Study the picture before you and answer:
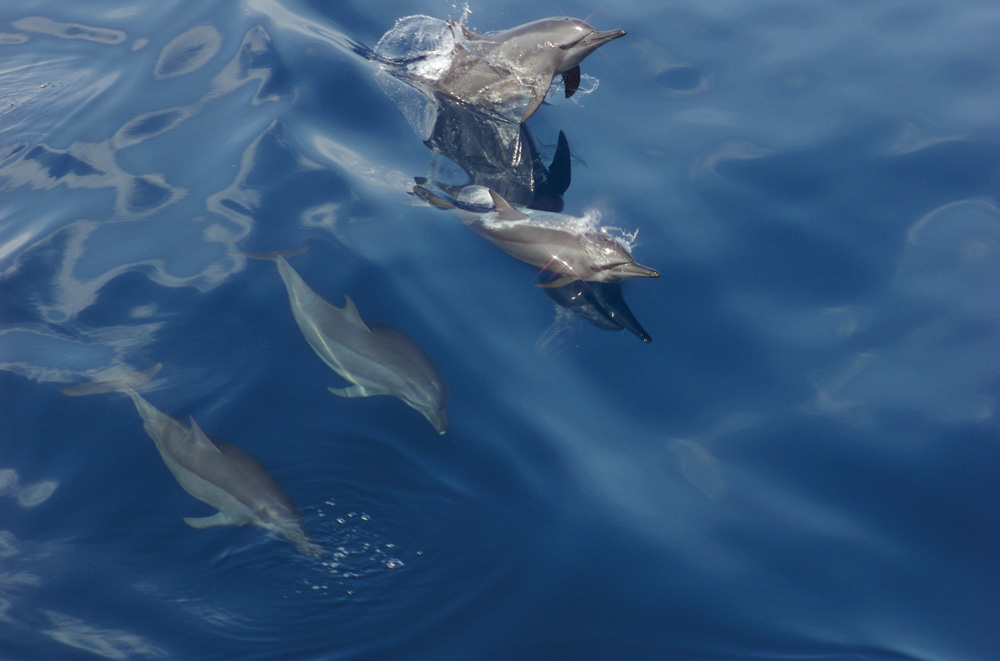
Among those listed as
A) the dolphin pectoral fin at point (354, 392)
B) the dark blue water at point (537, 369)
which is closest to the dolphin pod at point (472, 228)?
the dolphin pectoral fin at point (354, 392)

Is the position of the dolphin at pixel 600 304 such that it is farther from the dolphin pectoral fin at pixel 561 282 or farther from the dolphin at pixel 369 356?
the dolphin at pixel 369 356

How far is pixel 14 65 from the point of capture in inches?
292

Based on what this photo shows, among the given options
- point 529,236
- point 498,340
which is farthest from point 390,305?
point 529,236

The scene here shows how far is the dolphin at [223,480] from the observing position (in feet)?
12.0

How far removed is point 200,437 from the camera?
3.98 m

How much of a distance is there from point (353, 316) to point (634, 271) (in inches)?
70.9

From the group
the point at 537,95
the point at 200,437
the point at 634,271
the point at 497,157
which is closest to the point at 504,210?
the point at 497,157

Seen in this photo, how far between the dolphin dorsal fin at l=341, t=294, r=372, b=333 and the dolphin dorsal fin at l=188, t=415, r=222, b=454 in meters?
1.06

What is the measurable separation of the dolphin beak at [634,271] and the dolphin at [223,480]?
2.42 meters

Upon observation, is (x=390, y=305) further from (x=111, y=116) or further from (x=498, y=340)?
(x=111, y=116)

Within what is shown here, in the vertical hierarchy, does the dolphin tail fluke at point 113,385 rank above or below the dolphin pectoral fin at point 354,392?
below

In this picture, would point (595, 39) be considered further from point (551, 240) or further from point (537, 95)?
point (551, 240)

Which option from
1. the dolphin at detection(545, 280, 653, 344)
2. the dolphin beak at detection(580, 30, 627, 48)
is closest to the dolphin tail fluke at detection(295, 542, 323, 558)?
the dolphin at detection(545, 280, 653, 344)

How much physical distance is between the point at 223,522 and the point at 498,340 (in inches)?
74.2
